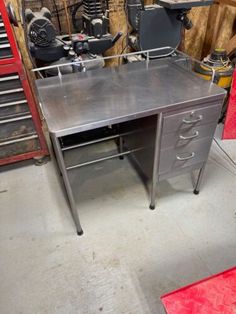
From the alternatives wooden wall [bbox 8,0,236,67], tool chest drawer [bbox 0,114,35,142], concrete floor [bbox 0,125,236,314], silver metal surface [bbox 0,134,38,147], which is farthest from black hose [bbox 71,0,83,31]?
concrete floor [bbox 0,125,236,314]

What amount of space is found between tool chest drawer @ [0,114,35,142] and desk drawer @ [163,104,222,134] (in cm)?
110

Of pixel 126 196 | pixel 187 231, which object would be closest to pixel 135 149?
pixel 126 196

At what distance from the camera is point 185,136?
133cm

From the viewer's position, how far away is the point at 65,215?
1.67 metres

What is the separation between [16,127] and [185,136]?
1.28 metres

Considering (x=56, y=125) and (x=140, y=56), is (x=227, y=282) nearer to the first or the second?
(x=56, y=125)

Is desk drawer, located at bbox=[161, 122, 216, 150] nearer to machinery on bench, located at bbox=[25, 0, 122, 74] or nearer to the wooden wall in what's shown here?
machinery on bench, located at bbox=[25, 0, 122, 74]

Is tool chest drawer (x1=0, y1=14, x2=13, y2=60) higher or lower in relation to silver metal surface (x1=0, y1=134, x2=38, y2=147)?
higher

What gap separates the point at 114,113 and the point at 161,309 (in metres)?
1.01

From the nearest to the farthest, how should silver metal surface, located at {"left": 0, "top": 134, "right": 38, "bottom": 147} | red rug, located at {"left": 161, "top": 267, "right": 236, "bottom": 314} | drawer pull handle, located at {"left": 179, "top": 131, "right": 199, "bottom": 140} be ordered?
red rug, located at {"left": 161, "top": 267, "right": 236, "bottom": 314} → drawer pull handle, located at {"left": 179, "top": 131, "right": 199, "bottom": 140} → silver metal surface, located at {"left": 0, "top": 134, "right": 38, "bottom": 147}

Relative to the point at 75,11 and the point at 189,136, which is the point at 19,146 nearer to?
the point at 75,11

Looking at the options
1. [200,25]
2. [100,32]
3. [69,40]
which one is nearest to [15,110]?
[69,40]

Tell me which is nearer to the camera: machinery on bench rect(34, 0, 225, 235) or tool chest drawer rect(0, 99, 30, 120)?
machinery on bench rect(34, 0, 225, 235)

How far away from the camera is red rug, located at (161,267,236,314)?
2.62ft
